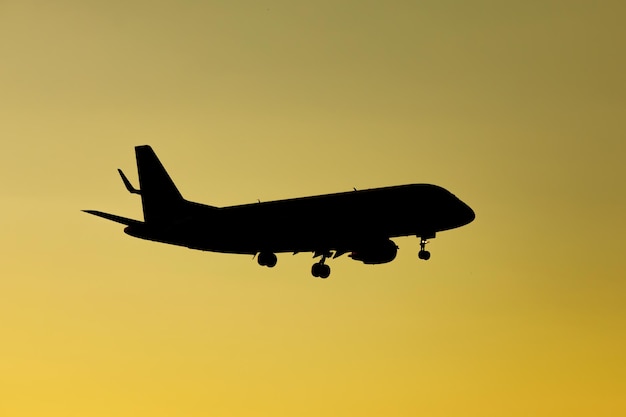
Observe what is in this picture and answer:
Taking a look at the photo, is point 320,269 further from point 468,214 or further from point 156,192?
point 156,192

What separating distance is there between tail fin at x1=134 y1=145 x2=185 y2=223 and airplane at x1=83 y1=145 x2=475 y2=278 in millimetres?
3648

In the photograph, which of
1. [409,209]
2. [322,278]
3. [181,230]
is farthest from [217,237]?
[409,209]

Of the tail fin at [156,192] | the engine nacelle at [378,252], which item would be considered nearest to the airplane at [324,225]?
the engine nacelle at [378,252]

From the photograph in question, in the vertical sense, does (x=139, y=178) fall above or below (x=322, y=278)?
above

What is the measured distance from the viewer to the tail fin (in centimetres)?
10781

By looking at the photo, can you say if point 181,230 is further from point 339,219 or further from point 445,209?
point 445,209

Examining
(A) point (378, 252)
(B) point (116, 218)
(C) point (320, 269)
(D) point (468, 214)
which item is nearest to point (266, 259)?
(C) point (320, 269)

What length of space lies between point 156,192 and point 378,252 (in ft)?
79.2

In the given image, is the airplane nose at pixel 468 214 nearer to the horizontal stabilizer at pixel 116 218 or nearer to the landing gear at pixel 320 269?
the landing gear at pixel 320 269

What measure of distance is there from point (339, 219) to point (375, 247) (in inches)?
165

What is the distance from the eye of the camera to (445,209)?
97.6 metres

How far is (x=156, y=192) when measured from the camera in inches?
4279

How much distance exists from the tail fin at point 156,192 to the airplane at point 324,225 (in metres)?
3.65

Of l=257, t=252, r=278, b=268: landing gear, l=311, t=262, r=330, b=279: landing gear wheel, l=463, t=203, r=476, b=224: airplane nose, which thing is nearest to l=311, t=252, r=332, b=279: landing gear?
l=311, t=262, r=330, b=279: landing gear wheel
